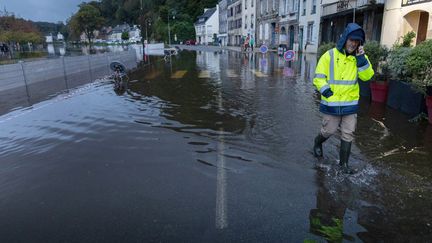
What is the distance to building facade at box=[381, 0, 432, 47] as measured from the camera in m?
17.5

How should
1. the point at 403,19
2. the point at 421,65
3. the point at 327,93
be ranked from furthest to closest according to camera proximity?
the point at 403,19 < the point at 421,65 < the point at 327,93

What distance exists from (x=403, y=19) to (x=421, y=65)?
→ 12883 mm

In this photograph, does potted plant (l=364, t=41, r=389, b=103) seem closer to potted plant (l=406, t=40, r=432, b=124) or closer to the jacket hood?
potted plant (l=406, t=40, r=432, b=124)

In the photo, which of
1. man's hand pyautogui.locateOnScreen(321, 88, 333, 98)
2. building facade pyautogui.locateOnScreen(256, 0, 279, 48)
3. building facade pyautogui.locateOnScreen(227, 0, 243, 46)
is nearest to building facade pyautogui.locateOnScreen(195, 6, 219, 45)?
building facade pyautogui.locateOnScreen(227, 0, 243, 46)

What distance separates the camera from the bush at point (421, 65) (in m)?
6.87

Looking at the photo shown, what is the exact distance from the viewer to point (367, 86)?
32.4 ft

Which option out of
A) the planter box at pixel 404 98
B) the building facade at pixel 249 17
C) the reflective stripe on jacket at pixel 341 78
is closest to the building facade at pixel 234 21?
the building facade at pixel 249 17

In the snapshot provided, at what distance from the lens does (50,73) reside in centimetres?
1611

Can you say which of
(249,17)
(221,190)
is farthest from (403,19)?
(249,17)

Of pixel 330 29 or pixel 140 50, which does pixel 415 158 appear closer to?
pixel 330 29

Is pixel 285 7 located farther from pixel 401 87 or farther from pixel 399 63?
pixel 401 87

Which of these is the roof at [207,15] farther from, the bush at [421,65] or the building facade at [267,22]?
the bush at [421,65]

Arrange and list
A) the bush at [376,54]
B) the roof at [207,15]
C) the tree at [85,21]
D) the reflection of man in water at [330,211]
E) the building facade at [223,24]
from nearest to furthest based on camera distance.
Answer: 1. the reflection of man in water at [330,211]
2. the bush at [376,54]
3. the building facade at [223,24]
4. the roof at [207,15]
5. the tree at [85,21]

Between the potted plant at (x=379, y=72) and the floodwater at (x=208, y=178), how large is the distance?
0.66m
